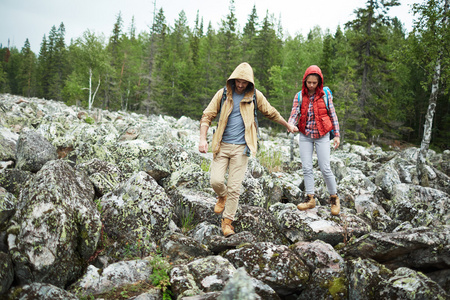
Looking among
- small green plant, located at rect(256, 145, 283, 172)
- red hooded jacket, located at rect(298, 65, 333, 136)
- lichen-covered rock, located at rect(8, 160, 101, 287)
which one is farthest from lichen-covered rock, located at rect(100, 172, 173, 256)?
small green plant, located at rect(256, 145, 283, 172)

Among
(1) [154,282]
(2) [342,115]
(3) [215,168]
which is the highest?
(2) [342,115]

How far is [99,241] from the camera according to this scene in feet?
11.9

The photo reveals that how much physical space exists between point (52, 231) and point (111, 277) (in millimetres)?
782

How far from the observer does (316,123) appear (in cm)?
467

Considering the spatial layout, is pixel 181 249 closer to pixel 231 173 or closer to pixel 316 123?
pixel 231 173

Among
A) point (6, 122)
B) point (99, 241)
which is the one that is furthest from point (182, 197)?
point (6, 122)

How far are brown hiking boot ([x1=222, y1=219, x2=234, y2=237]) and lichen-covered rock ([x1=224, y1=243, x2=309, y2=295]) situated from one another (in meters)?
0.56

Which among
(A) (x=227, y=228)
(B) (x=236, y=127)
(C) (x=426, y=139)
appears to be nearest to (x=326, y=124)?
(B) (x=236, y=127)

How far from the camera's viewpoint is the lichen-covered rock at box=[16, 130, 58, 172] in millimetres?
6064

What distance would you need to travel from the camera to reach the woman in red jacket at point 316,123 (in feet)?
15.2

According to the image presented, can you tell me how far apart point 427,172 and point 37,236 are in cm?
1214

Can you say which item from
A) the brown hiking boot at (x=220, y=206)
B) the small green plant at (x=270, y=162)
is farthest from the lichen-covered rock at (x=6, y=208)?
the small green plant at (x=270, y=162)

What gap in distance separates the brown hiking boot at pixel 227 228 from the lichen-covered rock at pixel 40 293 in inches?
78.8

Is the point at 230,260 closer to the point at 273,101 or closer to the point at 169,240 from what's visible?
the point at 169,240
